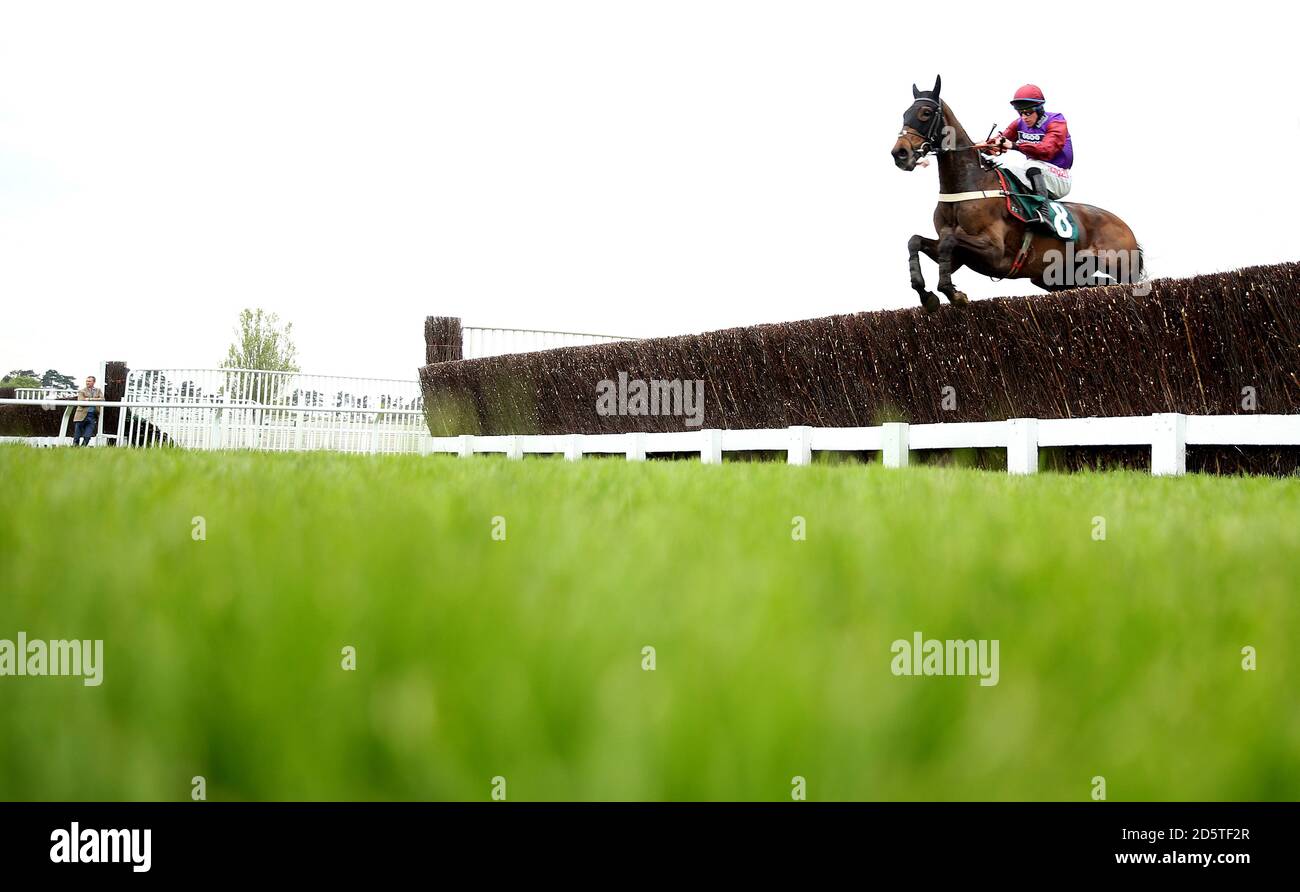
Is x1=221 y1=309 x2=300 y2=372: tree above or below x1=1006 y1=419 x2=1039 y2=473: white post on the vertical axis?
above

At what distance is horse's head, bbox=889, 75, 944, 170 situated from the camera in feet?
36.9

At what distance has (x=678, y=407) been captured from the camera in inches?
614

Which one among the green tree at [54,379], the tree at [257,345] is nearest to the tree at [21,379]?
the green tree at [54,379]

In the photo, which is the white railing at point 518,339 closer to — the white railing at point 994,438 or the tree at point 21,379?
the white railing at point 994,438

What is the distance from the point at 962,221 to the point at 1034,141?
172cm

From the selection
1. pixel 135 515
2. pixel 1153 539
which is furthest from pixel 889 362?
pixel 135 515

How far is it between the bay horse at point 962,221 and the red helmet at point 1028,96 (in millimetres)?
900

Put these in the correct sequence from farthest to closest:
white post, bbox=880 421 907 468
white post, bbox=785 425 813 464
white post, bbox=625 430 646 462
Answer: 1. white post, bbox=625 430 646 462
2. white post, bbox=785 425 813 464
3. white post, bbox=880 421 907 468

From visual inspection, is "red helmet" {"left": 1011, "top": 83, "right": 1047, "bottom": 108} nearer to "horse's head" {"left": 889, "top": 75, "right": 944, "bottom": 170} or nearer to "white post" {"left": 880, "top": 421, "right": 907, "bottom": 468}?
"horse's head" {"left": 889, "top": 75, "right": 944, "bottom": 170}

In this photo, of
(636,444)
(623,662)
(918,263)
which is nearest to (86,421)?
(636,444)

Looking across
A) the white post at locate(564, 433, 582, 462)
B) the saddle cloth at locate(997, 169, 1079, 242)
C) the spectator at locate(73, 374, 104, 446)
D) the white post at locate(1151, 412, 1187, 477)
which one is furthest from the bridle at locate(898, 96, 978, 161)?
the spectator at locate(73, 374, 104, 446)

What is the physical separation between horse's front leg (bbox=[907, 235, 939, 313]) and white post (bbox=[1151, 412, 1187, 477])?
3.44 metres

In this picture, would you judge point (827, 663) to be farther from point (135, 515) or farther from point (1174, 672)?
point (135, 515)
